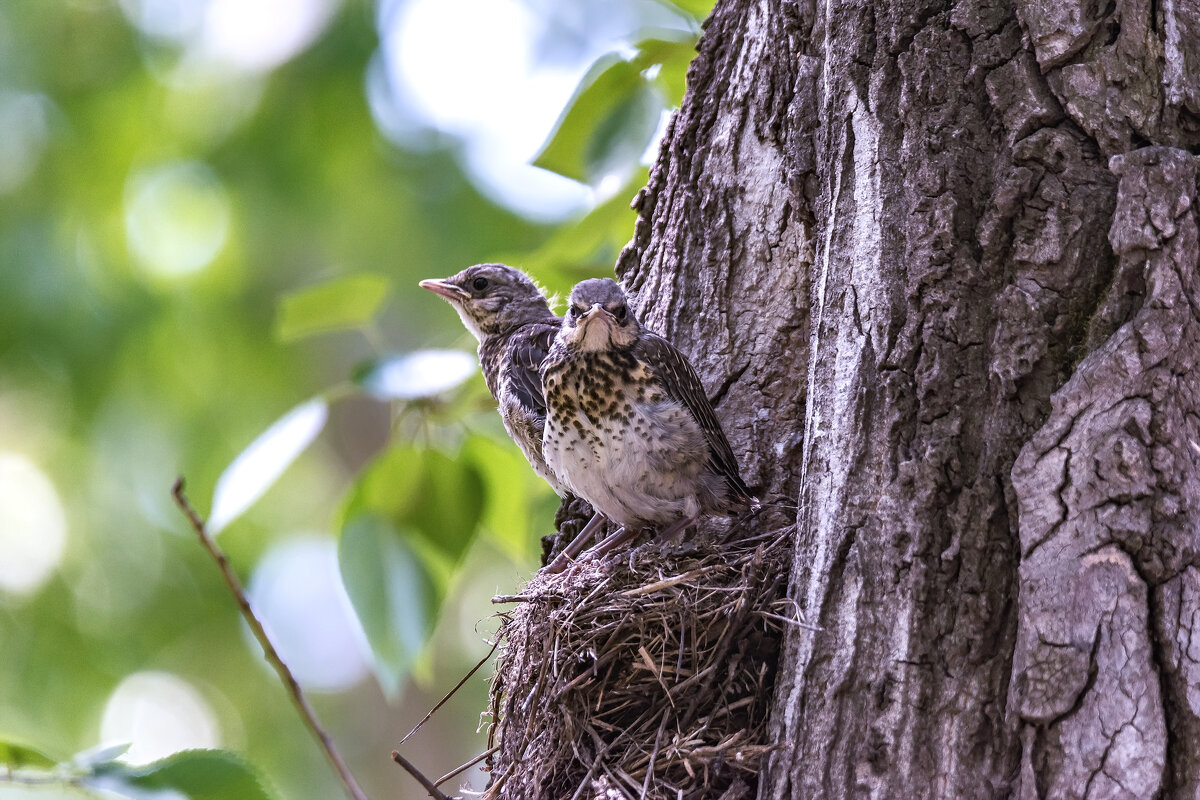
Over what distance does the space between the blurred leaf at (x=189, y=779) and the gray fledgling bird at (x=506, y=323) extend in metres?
1.92

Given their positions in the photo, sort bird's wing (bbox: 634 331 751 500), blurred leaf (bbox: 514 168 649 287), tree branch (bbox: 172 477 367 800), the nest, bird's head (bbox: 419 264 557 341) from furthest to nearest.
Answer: bird's head (bbox: 419 264 557 341), blurred leaf (bbox: 514 168 649 287), bird's wing (bbox: 634 331 751 500), the nest, tree branch (bbox: 172 477 367 800)

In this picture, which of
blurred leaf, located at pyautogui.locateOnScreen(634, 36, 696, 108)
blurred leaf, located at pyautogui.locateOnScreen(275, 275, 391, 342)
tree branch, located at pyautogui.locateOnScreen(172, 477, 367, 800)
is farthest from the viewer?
blurred leaf, located at pyautogui.locateOnScreen(634, 36, 696, 108)

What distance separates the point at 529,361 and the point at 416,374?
0.57m

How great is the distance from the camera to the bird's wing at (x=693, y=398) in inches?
115

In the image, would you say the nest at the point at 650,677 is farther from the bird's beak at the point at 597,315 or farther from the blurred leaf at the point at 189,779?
the blurred leaf at the point at 189,779

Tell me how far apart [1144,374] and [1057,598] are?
418mm

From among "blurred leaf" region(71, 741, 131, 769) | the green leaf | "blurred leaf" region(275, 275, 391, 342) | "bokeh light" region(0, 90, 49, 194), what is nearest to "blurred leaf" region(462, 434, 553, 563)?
the green leaf

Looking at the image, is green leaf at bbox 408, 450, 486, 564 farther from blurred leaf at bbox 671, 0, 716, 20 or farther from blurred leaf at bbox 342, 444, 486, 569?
blurred leaf at bbox 671, 0, 716, 20

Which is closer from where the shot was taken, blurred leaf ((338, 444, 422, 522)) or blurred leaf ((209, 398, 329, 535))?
blurred leaf ((209, 398, 329, 535))

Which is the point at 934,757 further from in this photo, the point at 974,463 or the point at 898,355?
the point at 898,355

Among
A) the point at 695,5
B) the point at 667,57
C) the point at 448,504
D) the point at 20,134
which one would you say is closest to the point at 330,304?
the point at 448,504

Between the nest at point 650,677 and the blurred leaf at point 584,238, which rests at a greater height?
the blurred leaf at point 584,238

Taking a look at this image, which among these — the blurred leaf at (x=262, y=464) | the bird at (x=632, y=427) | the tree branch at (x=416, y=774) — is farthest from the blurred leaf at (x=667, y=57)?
the tree branch at (x=416, y=774)

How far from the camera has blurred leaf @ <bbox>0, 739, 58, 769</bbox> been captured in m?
2.13
